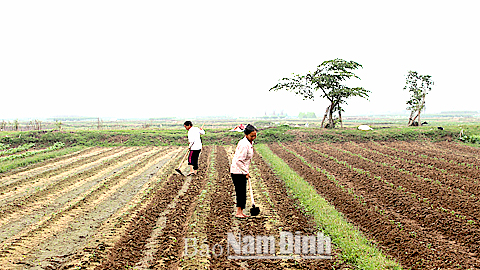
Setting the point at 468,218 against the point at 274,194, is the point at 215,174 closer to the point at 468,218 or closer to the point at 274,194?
the point at 274,194

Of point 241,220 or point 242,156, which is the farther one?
point 241,220

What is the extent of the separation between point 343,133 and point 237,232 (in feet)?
66.6

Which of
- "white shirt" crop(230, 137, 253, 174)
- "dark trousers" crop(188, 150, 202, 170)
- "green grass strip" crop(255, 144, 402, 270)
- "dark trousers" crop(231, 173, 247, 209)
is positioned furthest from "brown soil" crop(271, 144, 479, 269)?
"dark trousers" crop(188, 150, 202, 170)

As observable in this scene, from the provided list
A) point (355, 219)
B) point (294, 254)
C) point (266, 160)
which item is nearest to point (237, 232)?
point (294, 254)

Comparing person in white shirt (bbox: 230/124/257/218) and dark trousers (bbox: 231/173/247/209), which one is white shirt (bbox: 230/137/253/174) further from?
dark trousers (bbox: 231/173/247/209)

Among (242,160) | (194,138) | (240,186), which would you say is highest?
(194,138)

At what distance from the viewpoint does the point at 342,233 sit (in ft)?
19.6

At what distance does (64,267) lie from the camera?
4754mm

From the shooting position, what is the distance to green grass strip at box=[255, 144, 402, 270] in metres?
4.89

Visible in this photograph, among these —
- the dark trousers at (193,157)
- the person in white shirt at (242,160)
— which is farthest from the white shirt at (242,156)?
the dark trousers at (193,157)

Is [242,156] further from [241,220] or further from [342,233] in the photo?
[342,233]

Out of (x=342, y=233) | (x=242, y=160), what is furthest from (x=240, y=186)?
(x=342, y=233)

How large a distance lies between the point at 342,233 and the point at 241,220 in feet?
6.94

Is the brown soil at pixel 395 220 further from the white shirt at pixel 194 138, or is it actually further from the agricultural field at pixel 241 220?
the white shirt at pixel 194 138
